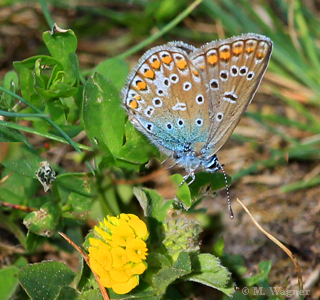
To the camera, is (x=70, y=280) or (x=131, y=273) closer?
(x=131, y=273)

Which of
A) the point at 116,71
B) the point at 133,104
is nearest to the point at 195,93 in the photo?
the point at 133,104

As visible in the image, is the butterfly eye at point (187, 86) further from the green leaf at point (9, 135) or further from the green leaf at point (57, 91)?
the green leaf at point (9, 135)

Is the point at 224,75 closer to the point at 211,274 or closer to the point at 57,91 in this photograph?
the point at 57,91

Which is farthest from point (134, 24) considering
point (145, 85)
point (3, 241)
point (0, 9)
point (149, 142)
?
point (3, 241)

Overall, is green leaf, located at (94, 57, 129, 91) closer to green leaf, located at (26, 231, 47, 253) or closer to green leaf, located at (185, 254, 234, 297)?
green leaf, located at (26, 231, 47, 253)

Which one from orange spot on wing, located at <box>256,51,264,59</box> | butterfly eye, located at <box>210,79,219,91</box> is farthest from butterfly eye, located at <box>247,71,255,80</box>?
butterfly eye, located at <box>210,79,219,91</box>

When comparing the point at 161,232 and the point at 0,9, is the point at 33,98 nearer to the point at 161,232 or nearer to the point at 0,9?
the point at 161,232

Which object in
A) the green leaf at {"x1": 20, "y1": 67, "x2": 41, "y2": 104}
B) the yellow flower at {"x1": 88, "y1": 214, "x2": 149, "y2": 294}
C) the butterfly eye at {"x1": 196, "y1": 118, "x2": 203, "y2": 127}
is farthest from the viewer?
the butterfly eye at {"x1": 196, "y1": 118, "x2": 203, "y2": 127}
